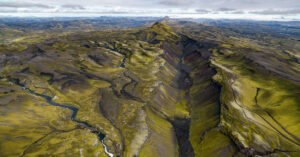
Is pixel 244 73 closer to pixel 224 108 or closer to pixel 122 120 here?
pixel 224 108

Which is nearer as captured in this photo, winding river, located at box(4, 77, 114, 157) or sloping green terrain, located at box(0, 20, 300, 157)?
sloping green terrain, located at box(0, 20, 300, 157)

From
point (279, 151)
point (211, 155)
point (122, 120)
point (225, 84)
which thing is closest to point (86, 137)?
point (122, 120)

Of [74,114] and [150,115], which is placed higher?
[150,115]

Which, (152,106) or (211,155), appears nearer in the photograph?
(211,155)

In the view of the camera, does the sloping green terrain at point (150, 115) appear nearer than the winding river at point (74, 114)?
Yes

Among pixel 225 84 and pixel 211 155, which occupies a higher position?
pixel 225 84

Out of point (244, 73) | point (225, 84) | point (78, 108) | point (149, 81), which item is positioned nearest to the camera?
point (78, 108)

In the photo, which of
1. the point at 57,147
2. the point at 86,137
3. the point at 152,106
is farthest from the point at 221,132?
the point at 57,147

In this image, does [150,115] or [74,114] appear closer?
[150,115]

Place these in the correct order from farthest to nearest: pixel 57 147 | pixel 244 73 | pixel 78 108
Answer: pixel 244 73
pixel 78 108
pixel 57 147

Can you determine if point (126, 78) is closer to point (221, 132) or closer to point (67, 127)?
point (67, 127)
